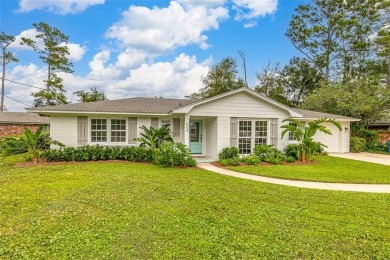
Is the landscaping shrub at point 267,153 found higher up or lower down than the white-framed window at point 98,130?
lower down

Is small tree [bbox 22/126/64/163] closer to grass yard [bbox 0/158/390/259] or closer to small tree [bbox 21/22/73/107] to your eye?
grass yard [bbox 0/158/390/259]

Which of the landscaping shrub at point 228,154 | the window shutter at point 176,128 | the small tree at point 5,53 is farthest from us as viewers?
the small tree at point 5,53

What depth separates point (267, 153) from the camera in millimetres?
12891

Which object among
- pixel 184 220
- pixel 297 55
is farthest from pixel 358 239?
pixel 297 55

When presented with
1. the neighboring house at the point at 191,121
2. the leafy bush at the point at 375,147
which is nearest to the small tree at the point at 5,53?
the neighboring house at the point at 191,121

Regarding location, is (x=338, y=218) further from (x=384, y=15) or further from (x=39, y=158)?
(x=384, y=15)

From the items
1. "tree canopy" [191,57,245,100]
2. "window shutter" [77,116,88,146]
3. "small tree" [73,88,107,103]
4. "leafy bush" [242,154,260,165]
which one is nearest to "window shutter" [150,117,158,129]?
"window shutter" [77,116,88,146]

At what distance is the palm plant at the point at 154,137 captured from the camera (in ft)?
42.4

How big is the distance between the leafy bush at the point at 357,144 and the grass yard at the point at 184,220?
13.3 metres

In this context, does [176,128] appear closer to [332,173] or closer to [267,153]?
[267,153]

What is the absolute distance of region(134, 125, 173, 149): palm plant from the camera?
12930 mm

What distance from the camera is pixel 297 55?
35656mm

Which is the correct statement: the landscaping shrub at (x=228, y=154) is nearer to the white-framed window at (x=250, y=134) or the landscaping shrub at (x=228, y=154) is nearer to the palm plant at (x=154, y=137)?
the white-framed window at (x=250, y=134)

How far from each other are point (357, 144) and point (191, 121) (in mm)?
13023
